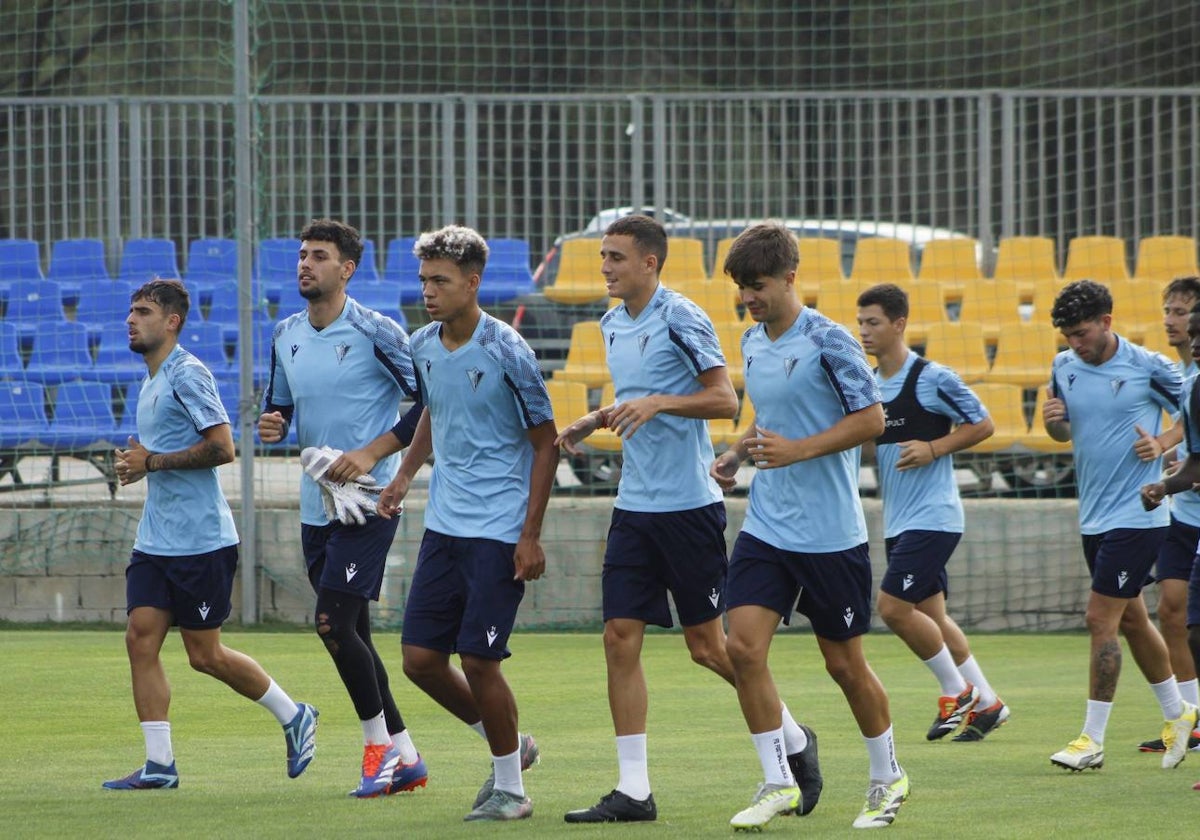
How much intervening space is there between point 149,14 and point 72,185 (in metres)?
2.42

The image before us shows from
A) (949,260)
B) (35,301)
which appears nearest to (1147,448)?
(949,260)

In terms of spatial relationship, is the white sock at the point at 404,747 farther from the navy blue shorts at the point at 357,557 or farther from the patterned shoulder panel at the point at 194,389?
the patterned shoulder panel at the point at 194,389

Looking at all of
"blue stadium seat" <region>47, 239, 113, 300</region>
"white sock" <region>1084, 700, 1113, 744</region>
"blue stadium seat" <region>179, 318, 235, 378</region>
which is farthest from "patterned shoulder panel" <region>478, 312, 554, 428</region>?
"blue stadium seat" <region>47, 239, 113, 300</region>

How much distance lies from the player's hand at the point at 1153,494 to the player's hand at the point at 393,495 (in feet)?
9.88

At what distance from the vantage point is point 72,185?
1542 cm

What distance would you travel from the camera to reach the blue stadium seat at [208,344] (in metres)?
14.4

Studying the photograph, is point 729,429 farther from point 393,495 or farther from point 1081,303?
point 393,495

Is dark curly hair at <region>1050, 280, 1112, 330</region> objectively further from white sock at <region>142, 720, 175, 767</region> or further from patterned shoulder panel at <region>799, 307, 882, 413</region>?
white sock at <region>142, 720, 175, 767</region>

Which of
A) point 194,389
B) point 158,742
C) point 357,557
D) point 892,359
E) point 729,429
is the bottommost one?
point 158,742

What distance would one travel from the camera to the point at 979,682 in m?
9.31

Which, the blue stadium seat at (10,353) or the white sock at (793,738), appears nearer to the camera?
A: the white sock at (793,738)

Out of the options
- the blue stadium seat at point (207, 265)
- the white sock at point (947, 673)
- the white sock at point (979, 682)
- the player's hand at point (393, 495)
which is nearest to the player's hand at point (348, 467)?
the player's hand at point (393, 495)

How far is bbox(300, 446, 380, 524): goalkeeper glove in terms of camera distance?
23.5 ft

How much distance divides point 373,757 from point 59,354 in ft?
28.6
